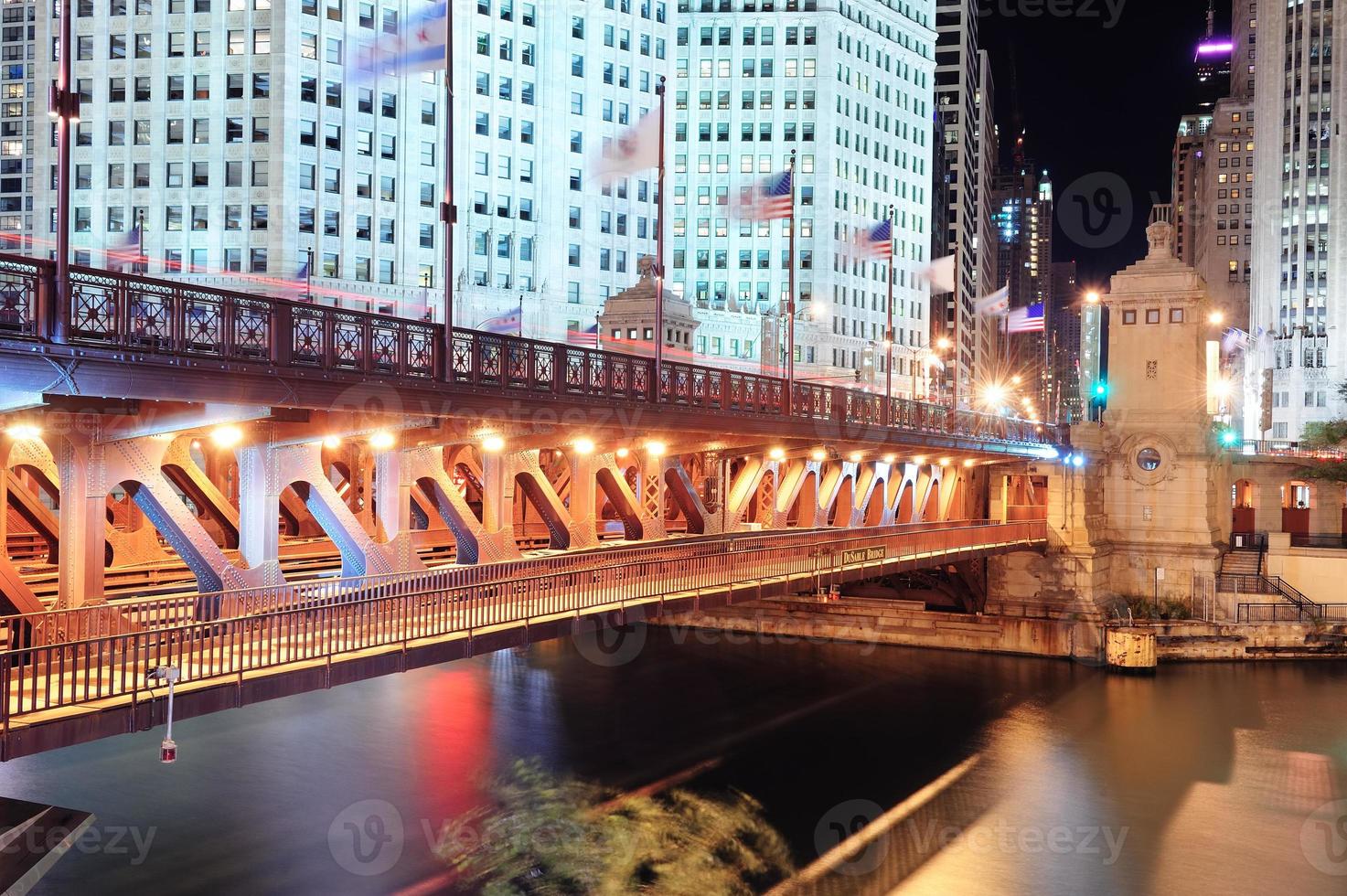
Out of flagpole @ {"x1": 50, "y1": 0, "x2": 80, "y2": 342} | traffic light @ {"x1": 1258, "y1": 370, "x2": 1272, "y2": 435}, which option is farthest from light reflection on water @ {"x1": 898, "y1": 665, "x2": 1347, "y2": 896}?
traffic light @ {"x1": 1258, "y1": 370, "x2": 1272, "y2": 435}

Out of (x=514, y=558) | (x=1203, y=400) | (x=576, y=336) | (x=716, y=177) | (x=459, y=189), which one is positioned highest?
(x=716, y=177)

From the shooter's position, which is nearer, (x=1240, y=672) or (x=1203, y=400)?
(x=1240, y=672)

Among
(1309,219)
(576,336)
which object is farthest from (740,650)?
(1309,219)

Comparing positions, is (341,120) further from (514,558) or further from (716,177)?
(514,558)

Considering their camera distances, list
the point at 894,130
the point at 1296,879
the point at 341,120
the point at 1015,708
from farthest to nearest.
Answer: the point at 894,130 < the point at 341,120 < the point at 1015,708 < the point at 1296,879

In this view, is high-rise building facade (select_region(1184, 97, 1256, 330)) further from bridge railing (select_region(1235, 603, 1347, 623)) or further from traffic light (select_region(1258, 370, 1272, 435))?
bridge railing (select_region(1235, 603, 1347, 623))

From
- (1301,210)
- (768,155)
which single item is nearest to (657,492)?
(768,155)

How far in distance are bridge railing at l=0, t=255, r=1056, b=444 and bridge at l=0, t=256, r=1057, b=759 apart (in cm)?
6

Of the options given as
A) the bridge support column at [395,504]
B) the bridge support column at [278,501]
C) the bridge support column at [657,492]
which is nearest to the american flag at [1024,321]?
the bridge support column at [657,492]

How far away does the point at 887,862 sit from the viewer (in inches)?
1170

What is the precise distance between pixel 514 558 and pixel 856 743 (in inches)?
751

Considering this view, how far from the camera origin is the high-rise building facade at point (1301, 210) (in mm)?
133250

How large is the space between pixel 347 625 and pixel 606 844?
42.7 ft

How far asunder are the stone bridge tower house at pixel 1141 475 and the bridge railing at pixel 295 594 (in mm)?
30071
